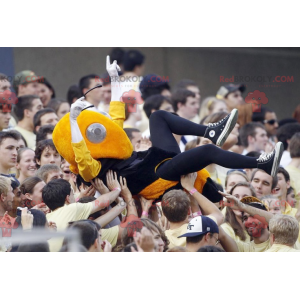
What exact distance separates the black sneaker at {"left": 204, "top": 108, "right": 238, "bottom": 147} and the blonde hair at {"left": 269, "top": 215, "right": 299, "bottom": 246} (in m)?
0.71

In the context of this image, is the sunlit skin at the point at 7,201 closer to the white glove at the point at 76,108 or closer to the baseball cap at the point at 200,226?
the white glove at the point at 76,108

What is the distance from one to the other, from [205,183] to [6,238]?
1597 millimetres

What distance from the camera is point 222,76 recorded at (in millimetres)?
11320

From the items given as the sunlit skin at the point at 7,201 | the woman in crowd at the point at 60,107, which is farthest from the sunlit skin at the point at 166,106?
the sunlit skin at the point at 7,201

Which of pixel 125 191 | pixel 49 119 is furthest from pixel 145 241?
pixel 49 119

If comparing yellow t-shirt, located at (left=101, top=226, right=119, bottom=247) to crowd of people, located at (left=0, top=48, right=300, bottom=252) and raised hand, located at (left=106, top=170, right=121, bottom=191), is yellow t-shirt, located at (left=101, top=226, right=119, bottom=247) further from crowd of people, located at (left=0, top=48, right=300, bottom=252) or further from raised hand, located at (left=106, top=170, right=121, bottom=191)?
raised hand, located at (left=106, top=170, right=121, bottom=191)

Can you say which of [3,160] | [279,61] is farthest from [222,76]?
[3,160]

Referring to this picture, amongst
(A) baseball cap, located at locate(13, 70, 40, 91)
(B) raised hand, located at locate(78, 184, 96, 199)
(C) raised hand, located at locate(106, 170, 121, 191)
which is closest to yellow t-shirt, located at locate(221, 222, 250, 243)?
(C) raised hand, located at locate(106, 170, 121, 191)

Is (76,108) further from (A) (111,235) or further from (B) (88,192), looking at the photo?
(A) (111,235)

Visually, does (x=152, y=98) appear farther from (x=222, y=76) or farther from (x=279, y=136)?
(x=222, y=76)

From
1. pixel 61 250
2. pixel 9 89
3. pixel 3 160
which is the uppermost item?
pixel 9 89

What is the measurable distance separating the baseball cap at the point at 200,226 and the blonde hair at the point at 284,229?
46 cm

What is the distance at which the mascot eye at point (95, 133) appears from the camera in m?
5.28

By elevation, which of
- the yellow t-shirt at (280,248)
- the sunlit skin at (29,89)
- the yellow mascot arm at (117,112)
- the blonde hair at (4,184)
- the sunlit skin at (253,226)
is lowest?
the yellow t-shirt at (280,248)
